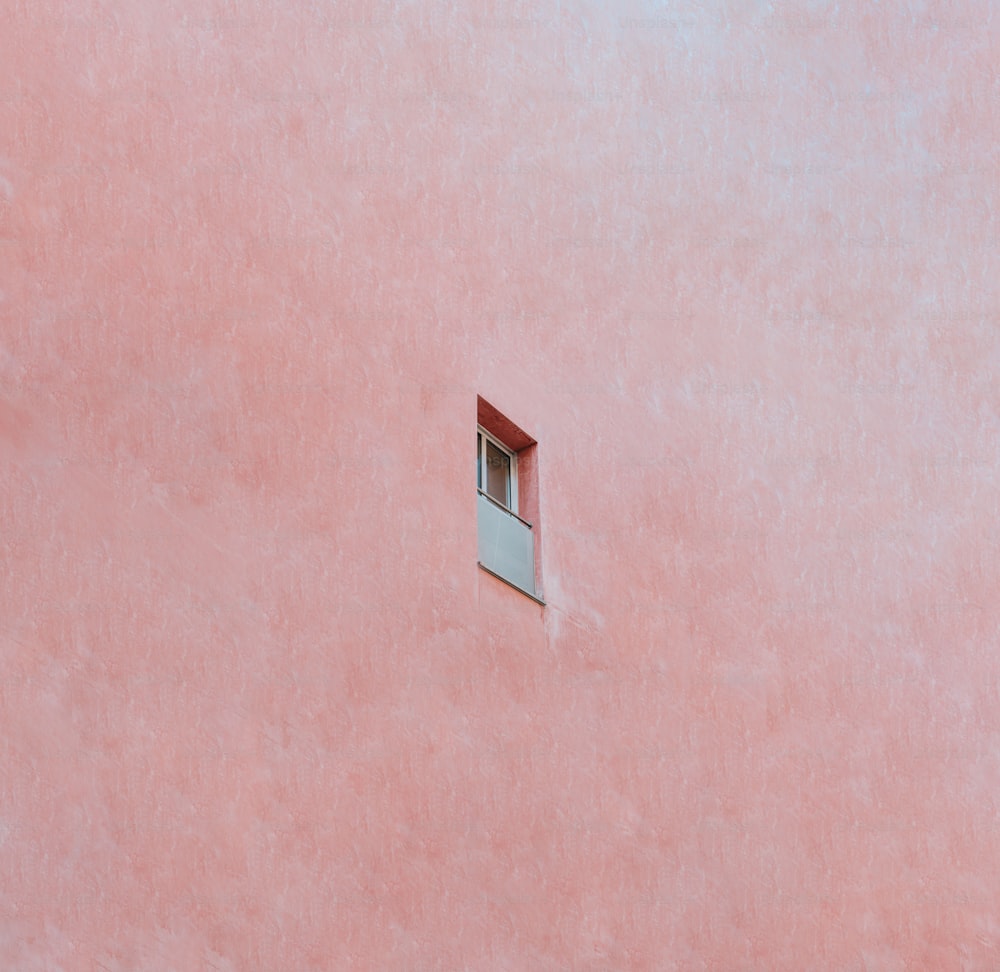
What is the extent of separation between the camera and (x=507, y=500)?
6.43 m

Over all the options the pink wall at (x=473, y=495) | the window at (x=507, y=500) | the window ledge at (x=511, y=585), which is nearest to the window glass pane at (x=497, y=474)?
the window at (x=507, y=500)

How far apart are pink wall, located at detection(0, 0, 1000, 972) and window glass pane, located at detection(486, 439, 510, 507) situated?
0.63ft

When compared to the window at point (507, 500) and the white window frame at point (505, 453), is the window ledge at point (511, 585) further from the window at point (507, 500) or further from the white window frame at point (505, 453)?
the white window frame at point (505, 453)

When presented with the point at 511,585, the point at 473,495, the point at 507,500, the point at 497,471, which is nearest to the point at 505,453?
the point at 497,471

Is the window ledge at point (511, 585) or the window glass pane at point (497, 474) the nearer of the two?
the window ledge at point (511, 585)

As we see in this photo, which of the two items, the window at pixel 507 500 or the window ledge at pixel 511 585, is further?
the window at pixel 507 500

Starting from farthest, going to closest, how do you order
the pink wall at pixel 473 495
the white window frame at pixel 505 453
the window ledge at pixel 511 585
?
the white window frame at pixel 505 453, the window ledge at pixel 511 585, the pink wall at pixel 473 495

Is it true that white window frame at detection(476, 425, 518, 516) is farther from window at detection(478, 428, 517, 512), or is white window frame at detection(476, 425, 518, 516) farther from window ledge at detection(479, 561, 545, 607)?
window ledge at detection(479, 561, 545, 607)

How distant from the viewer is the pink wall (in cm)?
444

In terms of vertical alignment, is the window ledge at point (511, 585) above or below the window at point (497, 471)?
below

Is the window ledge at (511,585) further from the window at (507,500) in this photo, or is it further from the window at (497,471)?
the window at (497,471)

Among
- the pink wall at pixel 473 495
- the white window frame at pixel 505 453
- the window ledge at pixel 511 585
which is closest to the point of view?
the pink wall at pixel 473 495

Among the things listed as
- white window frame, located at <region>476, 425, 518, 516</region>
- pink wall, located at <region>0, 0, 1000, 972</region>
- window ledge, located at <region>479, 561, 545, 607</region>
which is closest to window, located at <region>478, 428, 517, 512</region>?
white window frame, located at <region>476, 425, 518, 516</region>

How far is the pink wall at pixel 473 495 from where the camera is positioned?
175 inches
